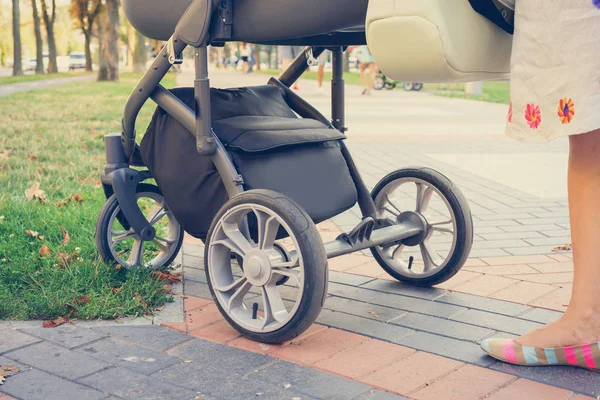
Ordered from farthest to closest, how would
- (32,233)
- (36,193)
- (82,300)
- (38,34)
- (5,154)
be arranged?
(38,34)
(5,154)
(36,193)
(32,233)
(82,300)

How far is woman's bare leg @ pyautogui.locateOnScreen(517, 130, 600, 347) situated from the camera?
7.34ft

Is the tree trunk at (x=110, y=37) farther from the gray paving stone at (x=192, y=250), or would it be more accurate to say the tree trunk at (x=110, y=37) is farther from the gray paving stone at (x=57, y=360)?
the gray paving stone at (x=57, y=360)

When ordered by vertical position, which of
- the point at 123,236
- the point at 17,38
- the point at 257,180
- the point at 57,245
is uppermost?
the point at 17,38

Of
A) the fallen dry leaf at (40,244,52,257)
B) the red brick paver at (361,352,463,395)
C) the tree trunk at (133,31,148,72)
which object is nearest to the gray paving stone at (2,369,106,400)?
the red brick paver at (361,352,463,395)

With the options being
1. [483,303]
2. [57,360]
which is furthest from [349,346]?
[57,360]

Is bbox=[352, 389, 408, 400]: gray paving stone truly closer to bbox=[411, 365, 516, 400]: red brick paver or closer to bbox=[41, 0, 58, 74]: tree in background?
bbox=[411, 365, 516, 400]: red brick paver

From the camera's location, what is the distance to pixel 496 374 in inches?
91.1

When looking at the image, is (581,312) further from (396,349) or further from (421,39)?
(421,39)

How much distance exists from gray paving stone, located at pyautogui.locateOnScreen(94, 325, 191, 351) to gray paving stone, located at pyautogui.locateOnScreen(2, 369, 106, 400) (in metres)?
0.35

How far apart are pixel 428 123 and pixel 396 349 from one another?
7543 millimetres

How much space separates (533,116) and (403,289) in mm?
1253

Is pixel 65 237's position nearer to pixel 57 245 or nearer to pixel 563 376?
pixel 57 245

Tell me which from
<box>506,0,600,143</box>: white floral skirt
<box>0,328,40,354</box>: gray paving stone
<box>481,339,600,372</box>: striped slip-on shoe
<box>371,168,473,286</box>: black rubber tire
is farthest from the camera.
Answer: <box>371,168,473,286</box>: black rubber tire

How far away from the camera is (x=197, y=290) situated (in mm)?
3178
